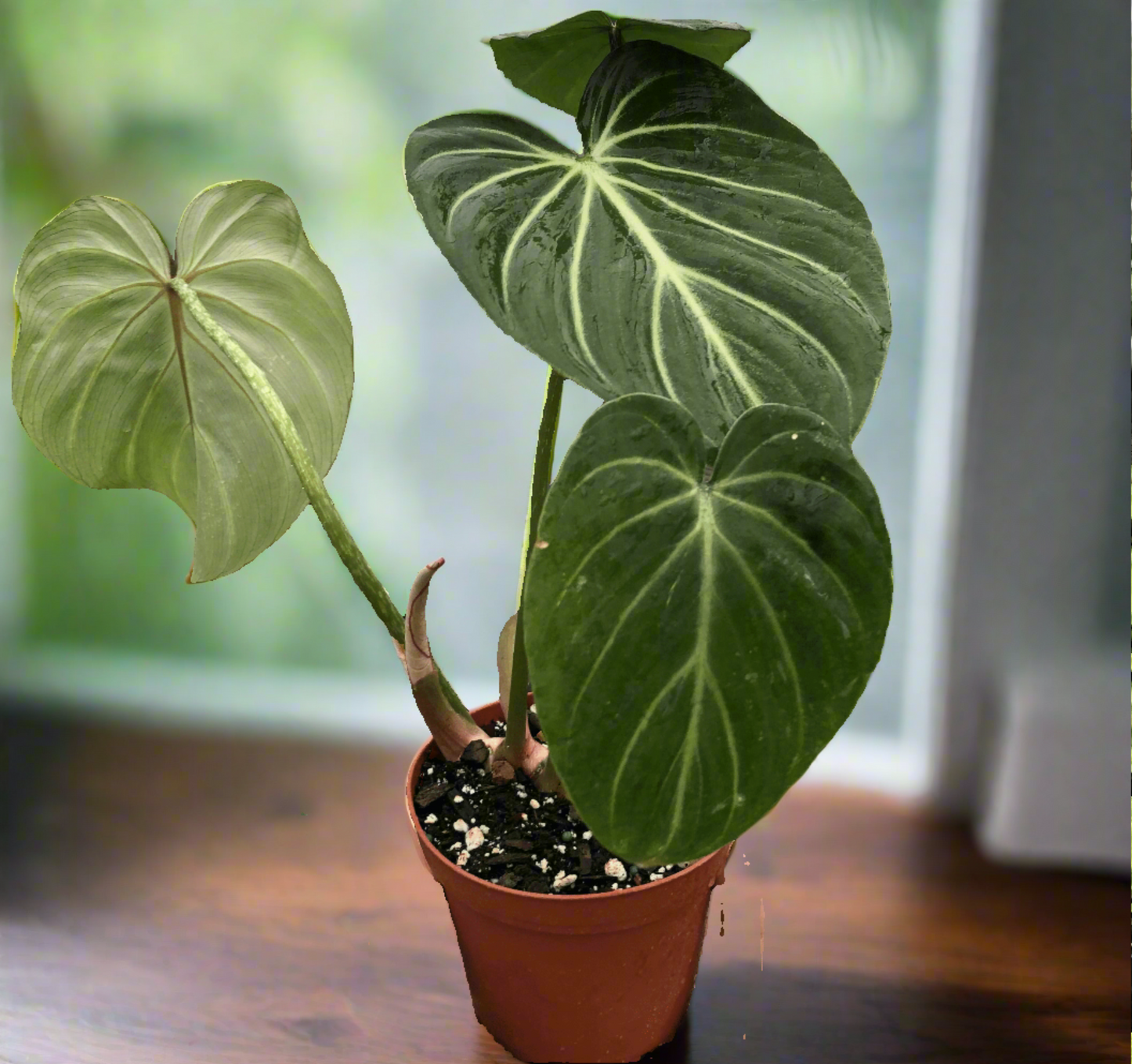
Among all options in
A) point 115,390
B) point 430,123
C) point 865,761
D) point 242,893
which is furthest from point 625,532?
point 865,761

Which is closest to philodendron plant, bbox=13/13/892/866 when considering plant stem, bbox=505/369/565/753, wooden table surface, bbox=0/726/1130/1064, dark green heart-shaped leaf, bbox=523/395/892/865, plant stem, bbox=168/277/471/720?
dark green heart-shaped leaf, bbox=523/395/892/865

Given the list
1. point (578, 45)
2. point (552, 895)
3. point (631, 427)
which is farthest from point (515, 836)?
point (578, 45)

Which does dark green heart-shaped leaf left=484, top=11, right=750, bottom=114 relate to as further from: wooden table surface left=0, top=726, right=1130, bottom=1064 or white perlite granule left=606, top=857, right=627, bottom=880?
wooden table surface left=0, top=726, right=1130, bottom=1064

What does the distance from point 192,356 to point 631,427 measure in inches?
18.8

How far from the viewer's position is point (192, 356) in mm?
913

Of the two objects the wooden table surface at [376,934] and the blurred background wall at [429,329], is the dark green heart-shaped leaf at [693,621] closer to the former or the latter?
the wooden table surface at [376,934]

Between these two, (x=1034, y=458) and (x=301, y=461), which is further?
(x=1034, y=458)

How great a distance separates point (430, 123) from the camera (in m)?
0.70

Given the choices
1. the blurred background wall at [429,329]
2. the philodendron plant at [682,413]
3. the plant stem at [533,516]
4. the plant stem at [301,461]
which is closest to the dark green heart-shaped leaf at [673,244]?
the philodendron plant at [682,413]

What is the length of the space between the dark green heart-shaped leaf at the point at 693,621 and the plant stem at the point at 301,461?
0.92 ft

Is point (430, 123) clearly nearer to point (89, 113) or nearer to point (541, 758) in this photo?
point (541, 758)

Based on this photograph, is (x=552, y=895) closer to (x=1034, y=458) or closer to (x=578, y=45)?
(x=578, y=45)

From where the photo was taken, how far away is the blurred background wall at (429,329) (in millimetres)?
1181

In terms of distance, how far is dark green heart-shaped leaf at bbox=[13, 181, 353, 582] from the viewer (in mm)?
845
